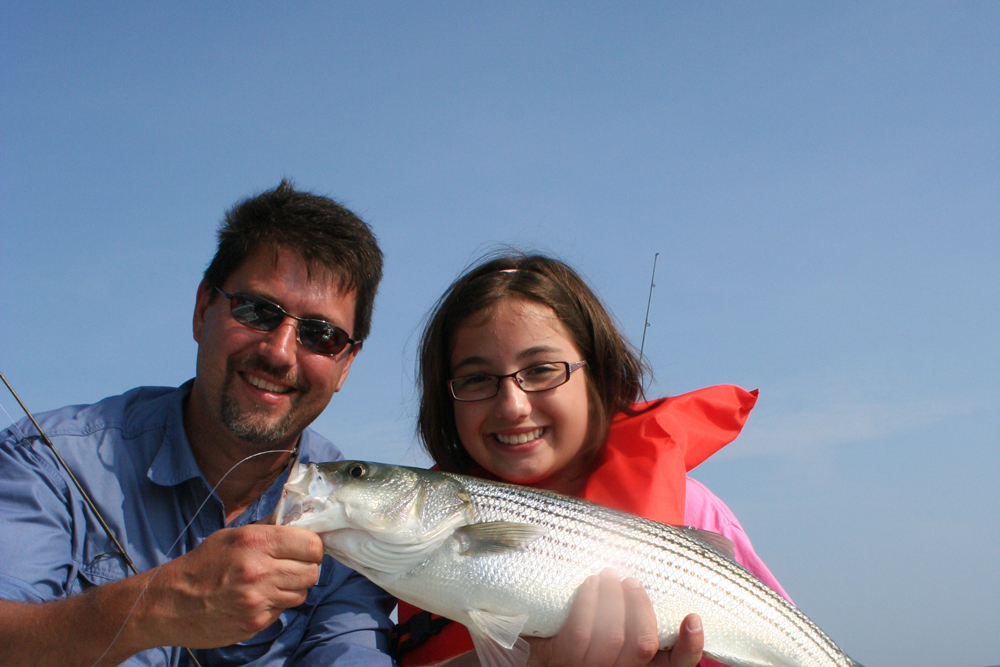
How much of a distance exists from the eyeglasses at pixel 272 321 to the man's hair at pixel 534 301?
2.35 feet

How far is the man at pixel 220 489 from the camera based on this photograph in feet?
10.9

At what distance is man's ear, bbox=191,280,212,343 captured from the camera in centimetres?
569

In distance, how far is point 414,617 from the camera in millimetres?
4777

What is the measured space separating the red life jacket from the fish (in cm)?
60

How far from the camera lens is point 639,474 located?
4.75 m

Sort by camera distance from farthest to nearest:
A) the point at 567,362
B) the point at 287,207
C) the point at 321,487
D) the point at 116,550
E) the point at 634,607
Answer: 1. the point at 287,207
2. the point at 567,362
3. the point at 116,550
4. the point at 634,607
5. the point at 321,487

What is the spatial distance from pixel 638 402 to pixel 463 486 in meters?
2.39

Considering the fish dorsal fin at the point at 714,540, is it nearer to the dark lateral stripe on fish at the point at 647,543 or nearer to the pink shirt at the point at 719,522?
the dark lateral stripe on fish at the point at 647,543

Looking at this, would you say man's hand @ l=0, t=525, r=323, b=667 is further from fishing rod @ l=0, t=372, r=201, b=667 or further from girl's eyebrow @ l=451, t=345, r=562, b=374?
girl's eyebrow @ l=451, t=345, r=562, b=374

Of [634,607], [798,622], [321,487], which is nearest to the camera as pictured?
[321,487]

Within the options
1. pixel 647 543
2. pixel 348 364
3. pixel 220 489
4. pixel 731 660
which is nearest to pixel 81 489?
pixel 220 489

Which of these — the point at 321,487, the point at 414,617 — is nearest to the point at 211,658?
the point at 414,617

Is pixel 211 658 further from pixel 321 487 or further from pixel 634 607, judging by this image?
pixel 634 607

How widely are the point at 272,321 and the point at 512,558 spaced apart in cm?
263
